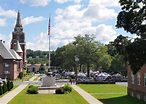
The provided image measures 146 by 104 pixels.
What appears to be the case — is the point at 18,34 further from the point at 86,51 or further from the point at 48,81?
the point at 48,81

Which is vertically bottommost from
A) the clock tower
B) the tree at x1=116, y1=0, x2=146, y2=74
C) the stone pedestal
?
the stone pedestal

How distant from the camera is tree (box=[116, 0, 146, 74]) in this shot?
25.0 metres

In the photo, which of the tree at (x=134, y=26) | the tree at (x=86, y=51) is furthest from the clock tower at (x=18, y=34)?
the tree at (x=134, y=26)

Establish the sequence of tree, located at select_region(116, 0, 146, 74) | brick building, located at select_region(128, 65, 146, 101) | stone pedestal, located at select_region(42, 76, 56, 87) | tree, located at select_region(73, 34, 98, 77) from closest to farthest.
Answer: tree, located at select_region(116, 0, 146, 74)
brick building, located at select_region(128, 65, 146, 101)
stone pedestal, located at select_region(42, 76, 56, 87)
tree, located at select_region(73, 34, 98, 77)

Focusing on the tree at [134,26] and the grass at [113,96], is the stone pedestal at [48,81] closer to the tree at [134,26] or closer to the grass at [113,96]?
the grass at [113,96]

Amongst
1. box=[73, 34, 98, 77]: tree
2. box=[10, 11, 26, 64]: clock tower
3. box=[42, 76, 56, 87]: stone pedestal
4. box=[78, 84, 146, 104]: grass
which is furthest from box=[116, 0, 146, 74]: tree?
box=[10, 11, 26, 64]: clock tower

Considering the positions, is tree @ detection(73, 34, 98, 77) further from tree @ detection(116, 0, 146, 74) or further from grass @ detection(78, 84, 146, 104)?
tree @ detection(116, 0, 146, 74)

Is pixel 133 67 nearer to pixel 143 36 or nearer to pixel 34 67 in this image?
pixel 143 36

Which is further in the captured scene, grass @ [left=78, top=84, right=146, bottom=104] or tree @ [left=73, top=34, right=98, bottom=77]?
tree @ [left=73, top=34, right=98, bottom=77]

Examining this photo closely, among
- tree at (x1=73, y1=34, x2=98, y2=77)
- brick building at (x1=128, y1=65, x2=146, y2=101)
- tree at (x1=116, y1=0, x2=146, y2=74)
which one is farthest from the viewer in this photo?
tree at (x1=73, y1=34, x2=98, y2=77)

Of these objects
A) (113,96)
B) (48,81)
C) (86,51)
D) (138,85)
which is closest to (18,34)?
(86,51)

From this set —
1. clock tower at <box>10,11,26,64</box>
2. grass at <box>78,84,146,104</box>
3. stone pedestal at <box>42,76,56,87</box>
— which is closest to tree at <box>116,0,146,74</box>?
grass at <box>78,84,146,104</box>

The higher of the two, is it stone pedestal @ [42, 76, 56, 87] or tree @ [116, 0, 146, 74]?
tree @ [116, 0, 146, 74]

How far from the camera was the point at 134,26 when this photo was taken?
2636cm
